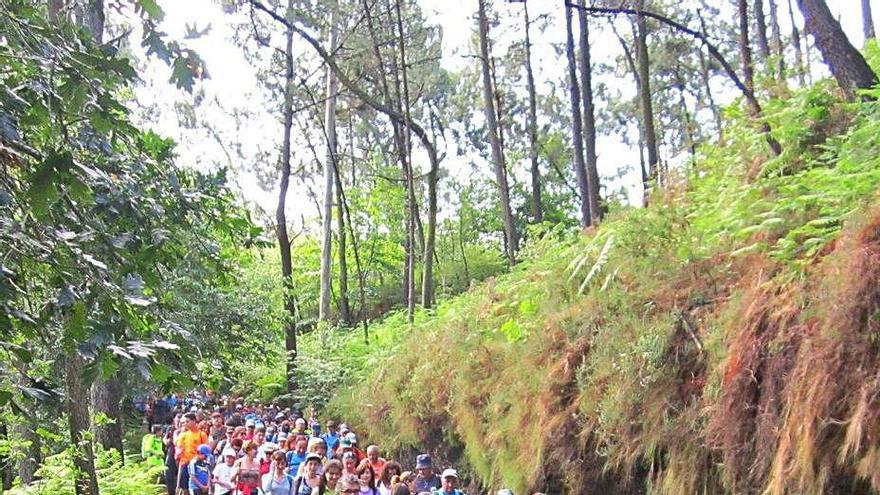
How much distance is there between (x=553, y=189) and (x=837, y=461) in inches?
1396

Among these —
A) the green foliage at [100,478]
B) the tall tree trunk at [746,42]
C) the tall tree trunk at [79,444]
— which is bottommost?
the green foliage at [100,478]

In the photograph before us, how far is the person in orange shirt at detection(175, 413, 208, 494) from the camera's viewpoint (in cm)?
1402

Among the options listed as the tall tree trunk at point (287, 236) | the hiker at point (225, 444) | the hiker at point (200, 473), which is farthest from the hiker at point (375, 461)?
the tall tree trunk at point (287, 236)

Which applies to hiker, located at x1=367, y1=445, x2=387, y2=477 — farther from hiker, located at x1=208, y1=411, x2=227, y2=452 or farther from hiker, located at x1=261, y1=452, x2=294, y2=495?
hiker, located at x1=208, y1=411, x2=227, y2=452

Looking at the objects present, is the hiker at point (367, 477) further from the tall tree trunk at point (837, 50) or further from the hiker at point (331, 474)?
the tall tree trunk at point (837, 50)

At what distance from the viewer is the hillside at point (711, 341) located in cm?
657

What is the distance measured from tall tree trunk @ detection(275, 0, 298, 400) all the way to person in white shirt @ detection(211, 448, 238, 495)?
8938 mm

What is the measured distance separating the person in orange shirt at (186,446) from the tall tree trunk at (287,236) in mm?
7394

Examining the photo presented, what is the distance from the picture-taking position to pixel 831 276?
22.7 feet

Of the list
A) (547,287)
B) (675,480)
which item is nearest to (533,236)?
(547,287)

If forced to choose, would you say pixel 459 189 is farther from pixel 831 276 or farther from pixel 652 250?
pixel 831 276

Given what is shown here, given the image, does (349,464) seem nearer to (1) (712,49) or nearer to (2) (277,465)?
(2) (277,465)

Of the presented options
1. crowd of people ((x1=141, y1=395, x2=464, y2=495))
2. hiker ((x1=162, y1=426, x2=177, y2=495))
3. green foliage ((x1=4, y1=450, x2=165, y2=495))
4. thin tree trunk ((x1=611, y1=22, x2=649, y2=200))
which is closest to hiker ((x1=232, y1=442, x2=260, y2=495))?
crowd of people ((x1=141, y1=395, x2=464, y2=495))

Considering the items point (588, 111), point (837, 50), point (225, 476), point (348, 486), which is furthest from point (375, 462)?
point (588, 111)
